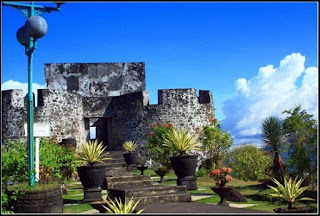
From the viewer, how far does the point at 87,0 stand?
16.5ft

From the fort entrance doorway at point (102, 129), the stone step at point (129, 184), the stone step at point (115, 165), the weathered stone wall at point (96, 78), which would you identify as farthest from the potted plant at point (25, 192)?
the weathered stone wall at point (96, 78)

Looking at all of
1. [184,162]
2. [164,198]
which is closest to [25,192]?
[164,198]

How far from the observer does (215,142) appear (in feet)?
64.8

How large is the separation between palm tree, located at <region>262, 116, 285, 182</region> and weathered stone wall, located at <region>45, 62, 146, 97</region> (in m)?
14.5

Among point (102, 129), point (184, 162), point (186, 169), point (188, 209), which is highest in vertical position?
point (102, 129)

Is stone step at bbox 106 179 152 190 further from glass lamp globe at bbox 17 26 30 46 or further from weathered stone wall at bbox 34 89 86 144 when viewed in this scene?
weathered stone wall at bbox 34 89 86 144

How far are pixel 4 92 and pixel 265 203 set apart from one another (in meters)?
13.4

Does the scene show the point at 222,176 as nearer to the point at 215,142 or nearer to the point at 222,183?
the point at 222,183

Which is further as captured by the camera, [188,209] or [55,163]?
[55,163]

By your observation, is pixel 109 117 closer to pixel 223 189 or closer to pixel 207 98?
pixel 207 98

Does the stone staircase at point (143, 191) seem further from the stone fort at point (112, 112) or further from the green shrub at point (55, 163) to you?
the stone fort at point (112, 112)

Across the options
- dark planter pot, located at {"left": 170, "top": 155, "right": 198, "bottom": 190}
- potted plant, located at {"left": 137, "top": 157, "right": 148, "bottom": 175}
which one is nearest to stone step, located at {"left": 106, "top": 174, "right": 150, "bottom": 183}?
dark planter pot, located at {"left": 170, "top": 155, "right": 198, "bottom": 190}

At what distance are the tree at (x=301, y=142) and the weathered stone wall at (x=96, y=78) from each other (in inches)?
562

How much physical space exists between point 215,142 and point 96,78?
9.35 metres
